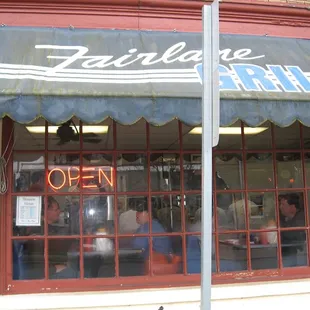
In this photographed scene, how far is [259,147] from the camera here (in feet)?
18.9

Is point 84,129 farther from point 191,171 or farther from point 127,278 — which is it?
point 127,278

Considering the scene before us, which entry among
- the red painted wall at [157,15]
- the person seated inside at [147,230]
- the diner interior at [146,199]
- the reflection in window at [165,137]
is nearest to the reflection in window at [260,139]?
the diner interior at [146,199]

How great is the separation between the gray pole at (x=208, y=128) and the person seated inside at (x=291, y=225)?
3.24 meters

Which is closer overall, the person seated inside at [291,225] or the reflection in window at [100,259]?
the reflection in window at [100,259]

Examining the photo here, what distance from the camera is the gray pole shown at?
2.76 metres

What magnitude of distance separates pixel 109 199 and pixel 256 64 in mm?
2294

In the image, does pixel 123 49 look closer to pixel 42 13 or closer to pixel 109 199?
pixel 42 13

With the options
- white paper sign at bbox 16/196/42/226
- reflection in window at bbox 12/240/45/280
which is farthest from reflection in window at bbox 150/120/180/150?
reflection in window at bbox 12/240/45/280

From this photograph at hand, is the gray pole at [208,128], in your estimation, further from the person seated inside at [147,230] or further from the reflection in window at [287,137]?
the reflection in window at [287,137]

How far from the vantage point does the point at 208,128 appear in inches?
113

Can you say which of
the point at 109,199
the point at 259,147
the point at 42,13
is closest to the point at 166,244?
the point at 109,199

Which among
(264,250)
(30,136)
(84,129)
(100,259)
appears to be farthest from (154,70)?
(264,250)

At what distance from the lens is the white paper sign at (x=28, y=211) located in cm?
514

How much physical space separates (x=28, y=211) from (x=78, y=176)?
2.26 feet
